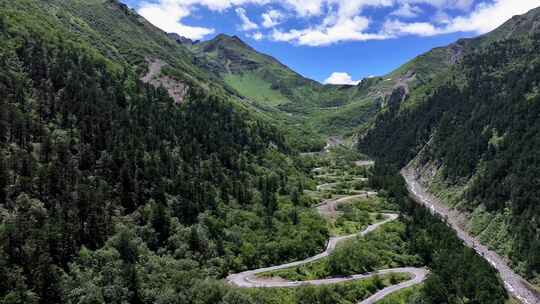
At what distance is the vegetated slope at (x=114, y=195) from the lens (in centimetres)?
7925

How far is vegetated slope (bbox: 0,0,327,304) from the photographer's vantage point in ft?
260

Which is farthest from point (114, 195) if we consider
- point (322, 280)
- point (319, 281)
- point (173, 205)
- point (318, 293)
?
point (318, 293)

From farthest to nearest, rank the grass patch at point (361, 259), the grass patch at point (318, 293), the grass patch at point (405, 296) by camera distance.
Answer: the grass patch at point (361, 259) → the grass patch at point (405, 296) → the grass patch at point (318, 293)

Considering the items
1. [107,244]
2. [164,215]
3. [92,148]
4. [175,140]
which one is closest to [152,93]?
[175,140]

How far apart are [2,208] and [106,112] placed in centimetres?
5794

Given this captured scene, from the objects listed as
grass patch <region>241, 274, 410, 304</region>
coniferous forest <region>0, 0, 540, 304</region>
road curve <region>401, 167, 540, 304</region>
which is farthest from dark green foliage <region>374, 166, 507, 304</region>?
grass patch <region>241, 274, 410, 304</region>

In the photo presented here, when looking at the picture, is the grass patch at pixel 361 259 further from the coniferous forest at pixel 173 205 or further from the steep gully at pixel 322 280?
the steep gully at pixel 322 280

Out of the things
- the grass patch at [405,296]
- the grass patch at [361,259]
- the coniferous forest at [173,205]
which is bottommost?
the grass patch at [405,296]

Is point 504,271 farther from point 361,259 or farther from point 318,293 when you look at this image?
point 318,293

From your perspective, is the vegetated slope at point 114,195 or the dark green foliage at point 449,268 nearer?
the vegetated slope at point 114,195

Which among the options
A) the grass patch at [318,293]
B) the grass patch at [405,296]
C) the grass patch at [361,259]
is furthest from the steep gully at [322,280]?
the grass patch at [361,259]

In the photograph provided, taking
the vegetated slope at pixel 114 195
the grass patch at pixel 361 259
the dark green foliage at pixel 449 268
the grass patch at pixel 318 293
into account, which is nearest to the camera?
the vegetated slope at pixel 114 195

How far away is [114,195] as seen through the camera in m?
106

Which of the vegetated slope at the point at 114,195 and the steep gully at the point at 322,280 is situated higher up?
the vegetated slope at the point at 114,195
